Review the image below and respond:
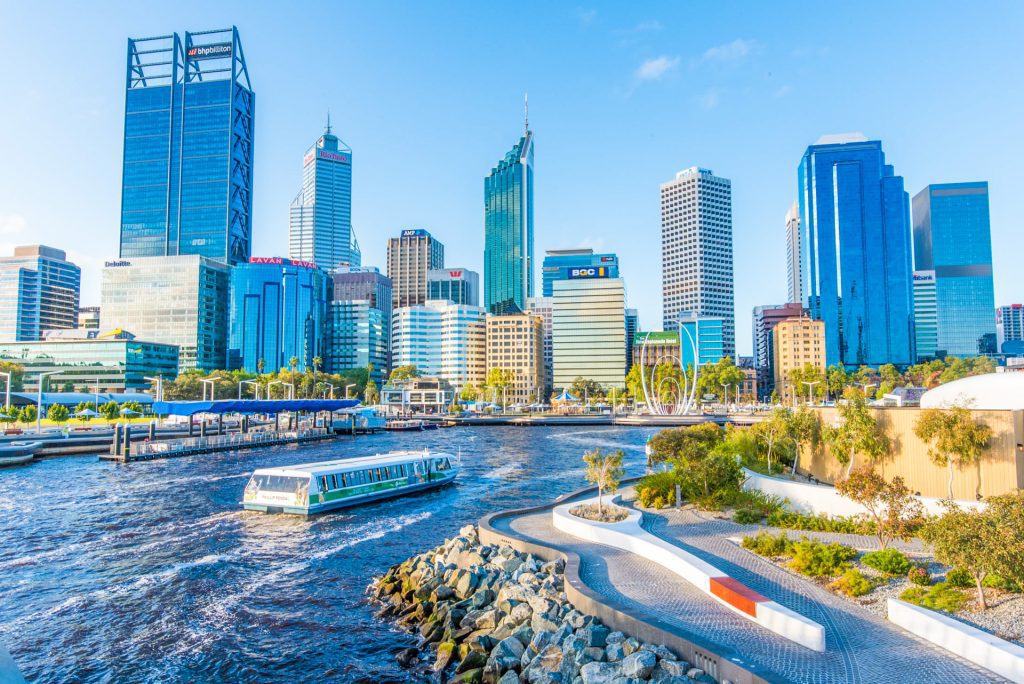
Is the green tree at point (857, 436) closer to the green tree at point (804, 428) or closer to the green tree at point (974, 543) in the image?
the green tree at point (804, 428)

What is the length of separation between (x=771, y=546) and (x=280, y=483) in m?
37.0

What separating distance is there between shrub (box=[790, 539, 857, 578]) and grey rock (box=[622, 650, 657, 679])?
10.7m

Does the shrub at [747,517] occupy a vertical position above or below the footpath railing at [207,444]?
above

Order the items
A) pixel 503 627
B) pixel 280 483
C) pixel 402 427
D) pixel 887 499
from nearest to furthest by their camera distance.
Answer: pixel 503 627
pixel 887 499
pixel 280 483
pixel 402 427

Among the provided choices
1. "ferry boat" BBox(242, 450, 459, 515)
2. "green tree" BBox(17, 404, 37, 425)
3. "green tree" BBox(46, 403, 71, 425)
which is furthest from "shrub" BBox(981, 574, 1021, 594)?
"green tree" BBox(17, 404, 37, 425)

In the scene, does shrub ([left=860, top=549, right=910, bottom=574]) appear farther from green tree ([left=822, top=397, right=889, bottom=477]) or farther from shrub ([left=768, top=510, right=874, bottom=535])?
green tree ([left=822, top=397, right=889, bottom=477])

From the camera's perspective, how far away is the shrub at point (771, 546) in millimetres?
28438

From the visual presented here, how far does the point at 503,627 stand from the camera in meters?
23.7

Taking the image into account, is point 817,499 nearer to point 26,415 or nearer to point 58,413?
point 58,413

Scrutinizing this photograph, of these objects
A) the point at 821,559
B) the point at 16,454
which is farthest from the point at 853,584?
the point at 16,454

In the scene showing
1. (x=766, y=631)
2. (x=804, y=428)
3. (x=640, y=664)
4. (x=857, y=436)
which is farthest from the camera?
(x=804, y=428)

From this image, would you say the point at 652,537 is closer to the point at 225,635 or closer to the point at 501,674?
the point at 501,674

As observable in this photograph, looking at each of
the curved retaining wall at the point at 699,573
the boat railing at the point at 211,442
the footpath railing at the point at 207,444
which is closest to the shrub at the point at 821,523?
the curved retaining wall at the point at 699,573

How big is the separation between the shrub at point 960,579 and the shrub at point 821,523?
25.6 feet
